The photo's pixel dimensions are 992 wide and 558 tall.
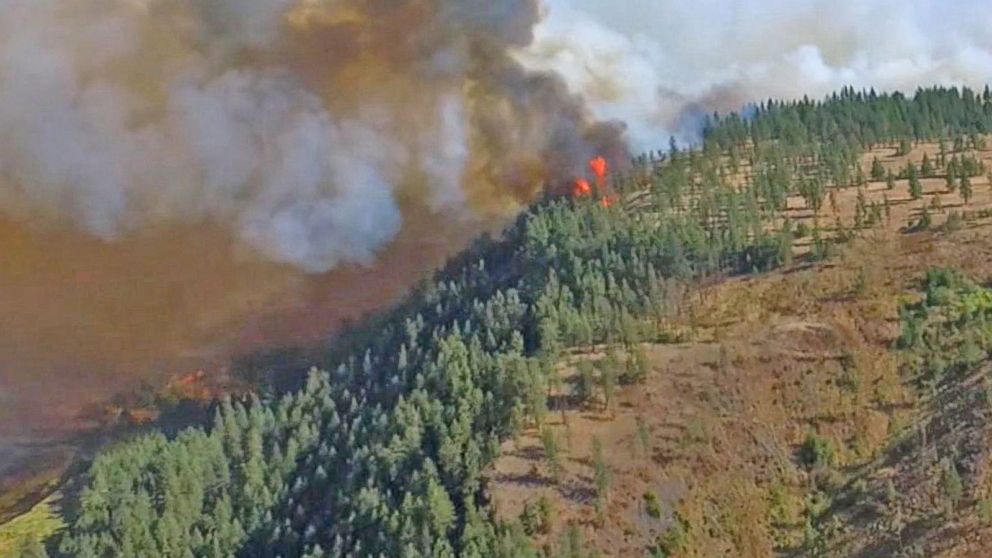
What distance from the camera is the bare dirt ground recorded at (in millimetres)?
101562

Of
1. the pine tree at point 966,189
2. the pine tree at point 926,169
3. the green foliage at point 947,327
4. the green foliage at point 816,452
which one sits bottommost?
the green foliage at point 816,452

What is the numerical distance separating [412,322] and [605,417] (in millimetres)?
42971

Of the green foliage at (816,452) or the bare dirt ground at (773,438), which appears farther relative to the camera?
the green foliage at (816,452)

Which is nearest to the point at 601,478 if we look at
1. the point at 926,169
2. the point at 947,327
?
the point at 947,327

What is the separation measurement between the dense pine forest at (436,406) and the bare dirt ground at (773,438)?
14.8ft

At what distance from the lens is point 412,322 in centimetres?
15700

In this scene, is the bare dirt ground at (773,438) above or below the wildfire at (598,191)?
below

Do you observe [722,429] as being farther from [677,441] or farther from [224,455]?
[224,455]

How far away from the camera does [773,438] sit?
11450 cm

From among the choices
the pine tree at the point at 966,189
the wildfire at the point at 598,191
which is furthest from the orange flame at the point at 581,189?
the pine tree at the point at 966,189

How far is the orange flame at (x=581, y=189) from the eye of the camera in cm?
19356

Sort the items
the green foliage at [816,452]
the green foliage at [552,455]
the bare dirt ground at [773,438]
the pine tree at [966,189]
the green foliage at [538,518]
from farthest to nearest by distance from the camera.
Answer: the pine tree at [966,189], the green foliage at [552,455], the green foliage at [816,452], the green foliage at [538,518], the bare dirt ground at [773,438]

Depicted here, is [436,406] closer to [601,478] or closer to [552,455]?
[552,455]

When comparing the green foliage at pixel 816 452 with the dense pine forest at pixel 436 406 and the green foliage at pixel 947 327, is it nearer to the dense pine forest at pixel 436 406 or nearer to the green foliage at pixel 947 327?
the green foliage at pixel 947 327
